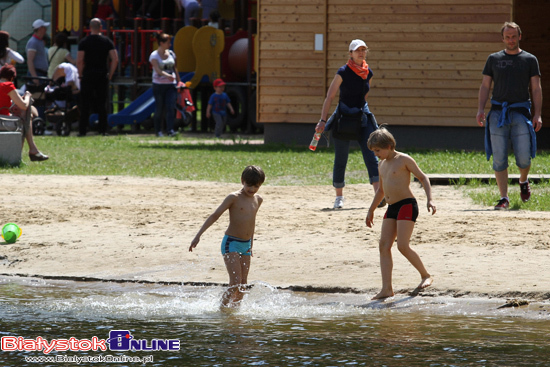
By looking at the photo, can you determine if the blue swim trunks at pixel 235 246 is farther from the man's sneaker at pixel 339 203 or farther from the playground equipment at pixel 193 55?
the playground equipment at pixel 193 55

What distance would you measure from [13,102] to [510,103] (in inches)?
318

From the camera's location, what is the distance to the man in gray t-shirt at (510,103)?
10367 mm

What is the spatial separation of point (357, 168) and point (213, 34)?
961cm

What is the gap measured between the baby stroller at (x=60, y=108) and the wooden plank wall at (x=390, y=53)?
Answer: 478 centimetres

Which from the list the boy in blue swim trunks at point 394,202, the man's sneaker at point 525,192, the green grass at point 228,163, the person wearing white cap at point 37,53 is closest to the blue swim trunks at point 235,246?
the boy in blue swim trunks at point 394,202

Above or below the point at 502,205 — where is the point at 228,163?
below

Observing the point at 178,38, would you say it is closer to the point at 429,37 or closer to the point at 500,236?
the point at 429,37

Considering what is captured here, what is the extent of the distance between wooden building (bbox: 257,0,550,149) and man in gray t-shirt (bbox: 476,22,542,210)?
799cm

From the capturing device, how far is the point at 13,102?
14945mm

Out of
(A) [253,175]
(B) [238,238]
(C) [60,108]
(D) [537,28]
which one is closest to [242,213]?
(B) [238,238]

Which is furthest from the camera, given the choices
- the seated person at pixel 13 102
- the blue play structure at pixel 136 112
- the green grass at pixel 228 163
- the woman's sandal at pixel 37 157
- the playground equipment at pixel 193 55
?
the playground equipment at pixel 193 55

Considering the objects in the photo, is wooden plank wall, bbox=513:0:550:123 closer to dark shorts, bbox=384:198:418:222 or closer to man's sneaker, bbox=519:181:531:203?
man's sneaker, bbox=519:181:531:203

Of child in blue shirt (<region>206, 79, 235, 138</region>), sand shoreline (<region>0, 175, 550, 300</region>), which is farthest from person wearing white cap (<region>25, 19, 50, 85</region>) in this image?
sand shoreline (<region>0, 175, 550, 300</region>)

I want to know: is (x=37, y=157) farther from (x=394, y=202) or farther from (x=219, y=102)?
(x=394, y=202)
